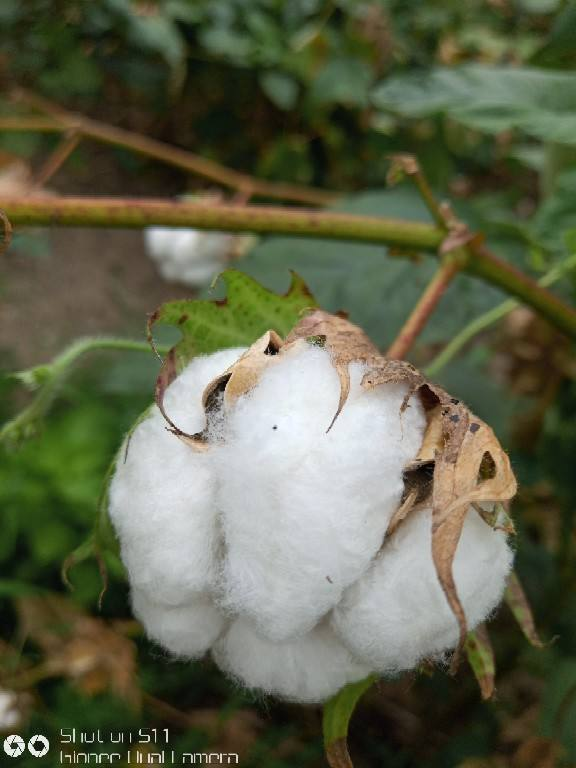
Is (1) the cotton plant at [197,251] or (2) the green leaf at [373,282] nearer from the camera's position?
(2) the green leaf at [373,282]

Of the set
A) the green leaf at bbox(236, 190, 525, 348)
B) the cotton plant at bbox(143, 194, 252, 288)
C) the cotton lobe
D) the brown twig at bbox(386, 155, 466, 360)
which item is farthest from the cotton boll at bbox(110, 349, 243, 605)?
the cotton plant at bbox(143, 194, 252, 288)

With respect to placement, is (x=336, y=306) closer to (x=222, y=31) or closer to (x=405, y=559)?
(x=405, y=559)

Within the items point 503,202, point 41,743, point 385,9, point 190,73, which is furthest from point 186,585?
point 190,73

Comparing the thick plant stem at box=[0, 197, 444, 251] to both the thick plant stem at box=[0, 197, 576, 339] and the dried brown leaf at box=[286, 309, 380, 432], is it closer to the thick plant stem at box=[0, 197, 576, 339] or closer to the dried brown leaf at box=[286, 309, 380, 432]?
the thick plant stem at box=[0, 197, 576, 339]

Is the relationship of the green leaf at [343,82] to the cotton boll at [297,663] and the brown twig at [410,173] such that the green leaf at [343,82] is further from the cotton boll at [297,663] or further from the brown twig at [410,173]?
the cotton boll at [297,663]

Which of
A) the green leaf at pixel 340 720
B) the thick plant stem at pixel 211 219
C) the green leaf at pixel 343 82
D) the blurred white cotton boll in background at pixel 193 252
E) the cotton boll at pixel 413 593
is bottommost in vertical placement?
the blurred white cotton boll in background at pixel 193 252

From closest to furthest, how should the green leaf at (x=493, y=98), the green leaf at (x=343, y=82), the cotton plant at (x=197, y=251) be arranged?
the green leaf at (x=493, y=98)
the cotton plant at (x=197, y=251)
the green leaf at (x=343, y=82)

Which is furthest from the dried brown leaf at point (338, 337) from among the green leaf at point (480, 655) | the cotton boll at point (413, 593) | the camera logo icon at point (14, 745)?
the camera logo icon at point (14, 745)
